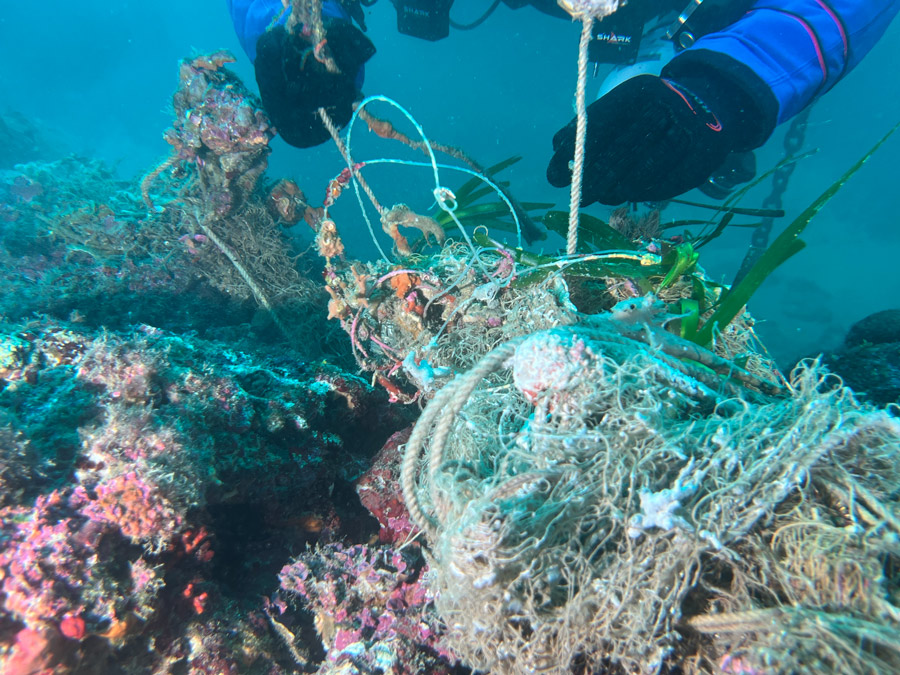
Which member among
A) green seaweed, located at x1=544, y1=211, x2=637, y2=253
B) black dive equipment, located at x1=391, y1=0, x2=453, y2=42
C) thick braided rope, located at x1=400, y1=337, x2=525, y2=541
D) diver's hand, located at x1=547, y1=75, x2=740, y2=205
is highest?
black dive equipment, located at x1=391, y1=0, x2=453, y2=42

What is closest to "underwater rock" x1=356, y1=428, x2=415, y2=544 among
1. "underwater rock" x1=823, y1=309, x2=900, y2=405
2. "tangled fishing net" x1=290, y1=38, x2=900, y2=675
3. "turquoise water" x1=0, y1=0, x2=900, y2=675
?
"turquoise water" x1=0, y1=0, x2=900, y2=675

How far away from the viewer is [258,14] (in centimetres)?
339

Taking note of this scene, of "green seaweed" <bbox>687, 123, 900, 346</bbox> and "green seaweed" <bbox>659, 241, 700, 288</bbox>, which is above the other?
"green seaweed" <bbox>659, 241, 700, 288</bbox>

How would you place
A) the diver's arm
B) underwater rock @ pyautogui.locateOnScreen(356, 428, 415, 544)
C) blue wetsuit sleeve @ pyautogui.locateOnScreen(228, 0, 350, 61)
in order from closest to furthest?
underwater rock @ pyautogui.locateOnScreen(356, 428, 415, 544) → blue wetsuit sleeve @ pyautogui.locateOnScreen(228, 0, 350, 61) → the diver's arm

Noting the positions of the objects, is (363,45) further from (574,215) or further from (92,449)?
(92,449)

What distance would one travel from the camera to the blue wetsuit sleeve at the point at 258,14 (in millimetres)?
3117

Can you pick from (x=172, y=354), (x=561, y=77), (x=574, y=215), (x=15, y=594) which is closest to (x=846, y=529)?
(x=574, y=215)

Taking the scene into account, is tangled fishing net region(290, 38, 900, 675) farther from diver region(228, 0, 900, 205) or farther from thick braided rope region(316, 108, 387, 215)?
thick braided rope region(316, 108, 387, 215)

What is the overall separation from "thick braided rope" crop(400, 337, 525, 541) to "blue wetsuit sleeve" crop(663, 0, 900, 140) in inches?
107

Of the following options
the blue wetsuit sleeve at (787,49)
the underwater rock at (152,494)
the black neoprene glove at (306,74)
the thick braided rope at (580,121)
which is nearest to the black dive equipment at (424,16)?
the black neoprene glove at (306,74)

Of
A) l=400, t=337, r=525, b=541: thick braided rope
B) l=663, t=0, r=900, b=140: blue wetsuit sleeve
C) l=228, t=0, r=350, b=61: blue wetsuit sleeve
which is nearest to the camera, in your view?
l=400, t=337, r=525, b=541: thick braided rope

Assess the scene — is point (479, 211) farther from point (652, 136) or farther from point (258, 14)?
point (258, 14)

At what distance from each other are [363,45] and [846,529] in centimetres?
372

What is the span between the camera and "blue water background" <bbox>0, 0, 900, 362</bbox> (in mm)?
20281
